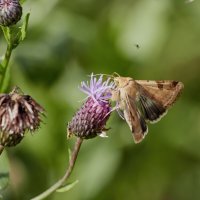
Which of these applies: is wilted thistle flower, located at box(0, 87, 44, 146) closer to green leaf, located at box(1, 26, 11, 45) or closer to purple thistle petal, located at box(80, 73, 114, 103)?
green leaf, located at box(1, 26, 11, 45)

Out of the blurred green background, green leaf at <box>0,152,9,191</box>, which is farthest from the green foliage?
the blurred green background

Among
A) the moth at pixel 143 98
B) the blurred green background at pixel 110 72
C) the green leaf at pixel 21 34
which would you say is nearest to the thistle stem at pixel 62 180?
the moth at pixel 143 98

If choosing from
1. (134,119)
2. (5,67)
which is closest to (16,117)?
(5,67)

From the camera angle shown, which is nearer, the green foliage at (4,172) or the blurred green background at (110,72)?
the green foliage at (4,172)

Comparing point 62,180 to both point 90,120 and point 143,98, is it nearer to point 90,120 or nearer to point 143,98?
point 90,120

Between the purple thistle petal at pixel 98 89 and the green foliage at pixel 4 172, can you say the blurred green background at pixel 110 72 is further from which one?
the green foliage at pixel 4 172

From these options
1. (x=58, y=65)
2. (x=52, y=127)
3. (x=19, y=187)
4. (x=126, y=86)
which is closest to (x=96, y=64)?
(x=58, y=65)

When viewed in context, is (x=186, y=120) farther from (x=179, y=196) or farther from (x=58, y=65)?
(x=58, y=65)
